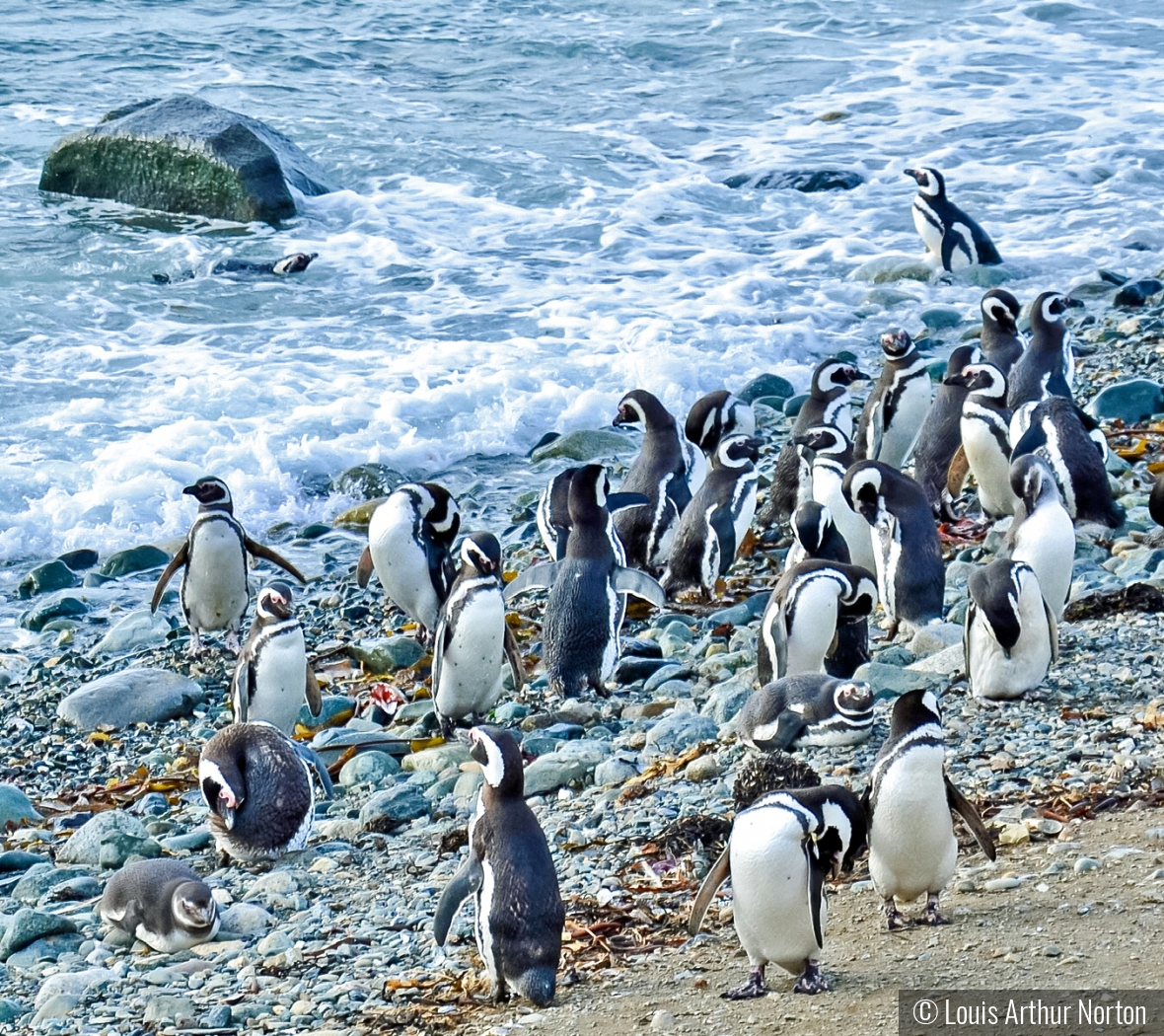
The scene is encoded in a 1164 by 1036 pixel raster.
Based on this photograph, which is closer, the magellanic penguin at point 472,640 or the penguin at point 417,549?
the magellanic penguin at point 472,640

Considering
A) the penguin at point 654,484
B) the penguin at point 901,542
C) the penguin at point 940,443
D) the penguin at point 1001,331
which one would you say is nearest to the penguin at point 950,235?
the penguin at point 1001,331

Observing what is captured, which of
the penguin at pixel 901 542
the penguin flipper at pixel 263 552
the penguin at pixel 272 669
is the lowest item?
the penguin flipper at pixel 263 552

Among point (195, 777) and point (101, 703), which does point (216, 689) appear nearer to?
point (101, 703)

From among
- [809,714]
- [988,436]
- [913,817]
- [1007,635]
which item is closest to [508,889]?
[913,817]

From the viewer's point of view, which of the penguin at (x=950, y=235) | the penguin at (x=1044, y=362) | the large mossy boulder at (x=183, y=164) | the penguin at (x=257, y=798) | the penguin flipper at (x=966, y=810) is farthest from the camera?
the large mossy boulder at (x=183, y=164)

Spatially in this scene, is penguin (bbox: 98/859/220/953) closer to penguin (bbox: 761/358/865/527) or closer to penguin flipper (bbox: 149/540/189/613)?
penguin flipper (bbox: 149/540/189/613)

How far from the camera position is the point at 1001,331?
30.9 feet

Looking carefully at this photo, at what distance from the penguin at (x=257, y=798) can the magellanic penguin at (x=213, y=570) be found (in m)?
2.40

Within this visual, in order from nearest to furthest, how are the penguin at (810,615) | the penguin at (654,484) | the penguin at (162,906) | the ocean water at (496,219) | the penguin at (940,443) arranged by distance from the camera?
the penguin at (162,906), the penguin at (810,615), the penguin at (654,484), the penguin at (940,443), the ocean water at (496,219)

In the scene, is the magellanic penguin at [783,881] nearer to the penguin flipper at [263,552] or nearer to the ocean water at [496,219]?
the penguin flipper at [263,552]

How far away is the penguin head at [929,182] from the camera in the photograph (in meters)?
13.9

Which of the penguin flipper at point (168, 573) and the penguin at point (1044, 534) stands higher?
the penguin at point (1044, 534)

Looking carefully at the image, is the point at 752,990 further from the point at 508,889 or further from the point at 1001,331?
the point at 1001,331

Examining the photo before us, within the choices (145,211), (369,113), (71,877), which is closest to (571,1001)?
(71,877)
